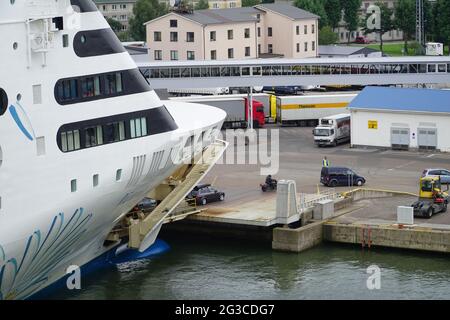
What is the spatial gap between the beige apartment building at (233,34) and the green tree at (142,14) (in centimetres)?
1726

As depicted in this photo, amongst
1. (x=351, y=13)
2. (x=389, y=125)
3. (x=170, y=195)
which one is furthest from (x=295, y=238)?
(x=351, y=13)

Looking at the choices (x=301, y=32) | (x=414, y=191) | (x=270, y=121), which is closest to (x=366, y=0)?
(x=301, y=32)

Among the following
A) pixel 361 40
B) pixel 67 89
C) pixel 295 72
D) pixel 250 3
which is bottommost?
pixel 295 72

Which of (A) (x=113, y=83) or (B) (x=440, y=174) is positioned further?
(B) (x=440, y=174)

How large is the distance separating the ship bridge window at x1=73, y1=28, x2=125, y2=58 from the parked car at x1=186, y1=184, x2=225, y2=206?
364 inches

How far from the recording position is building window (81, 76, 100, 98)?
99.9 feet

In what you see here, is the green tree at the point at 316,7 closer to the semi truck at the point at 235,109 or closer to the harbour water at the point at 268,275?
the semi truck at the point at 235,109

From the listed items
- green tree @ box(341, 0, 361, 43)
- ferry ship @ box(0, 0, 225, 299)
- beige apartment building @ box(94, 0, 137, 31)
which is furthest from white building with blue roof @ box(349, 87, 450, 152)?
beige apartment building @ box(94, 0, 137, 31)

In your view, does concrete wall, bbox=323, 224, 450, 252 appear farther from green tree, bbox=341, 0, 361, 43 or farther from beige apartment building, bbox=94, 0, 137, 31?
→ beige apartment building, bbox=94, 0, 137, 31

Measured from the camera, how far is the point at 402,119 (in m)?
50.6

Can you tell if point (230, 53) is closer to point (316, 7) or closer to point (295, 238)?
point (316, 7)

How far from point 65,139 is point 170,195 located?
22.7ft

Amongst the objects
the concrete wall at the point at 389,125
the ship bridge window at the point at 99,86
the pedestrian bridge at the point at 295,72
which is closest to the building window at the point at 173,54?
the pedestrian bridge at the point at 295,72

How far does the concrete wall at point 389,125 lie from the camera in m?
49.8
